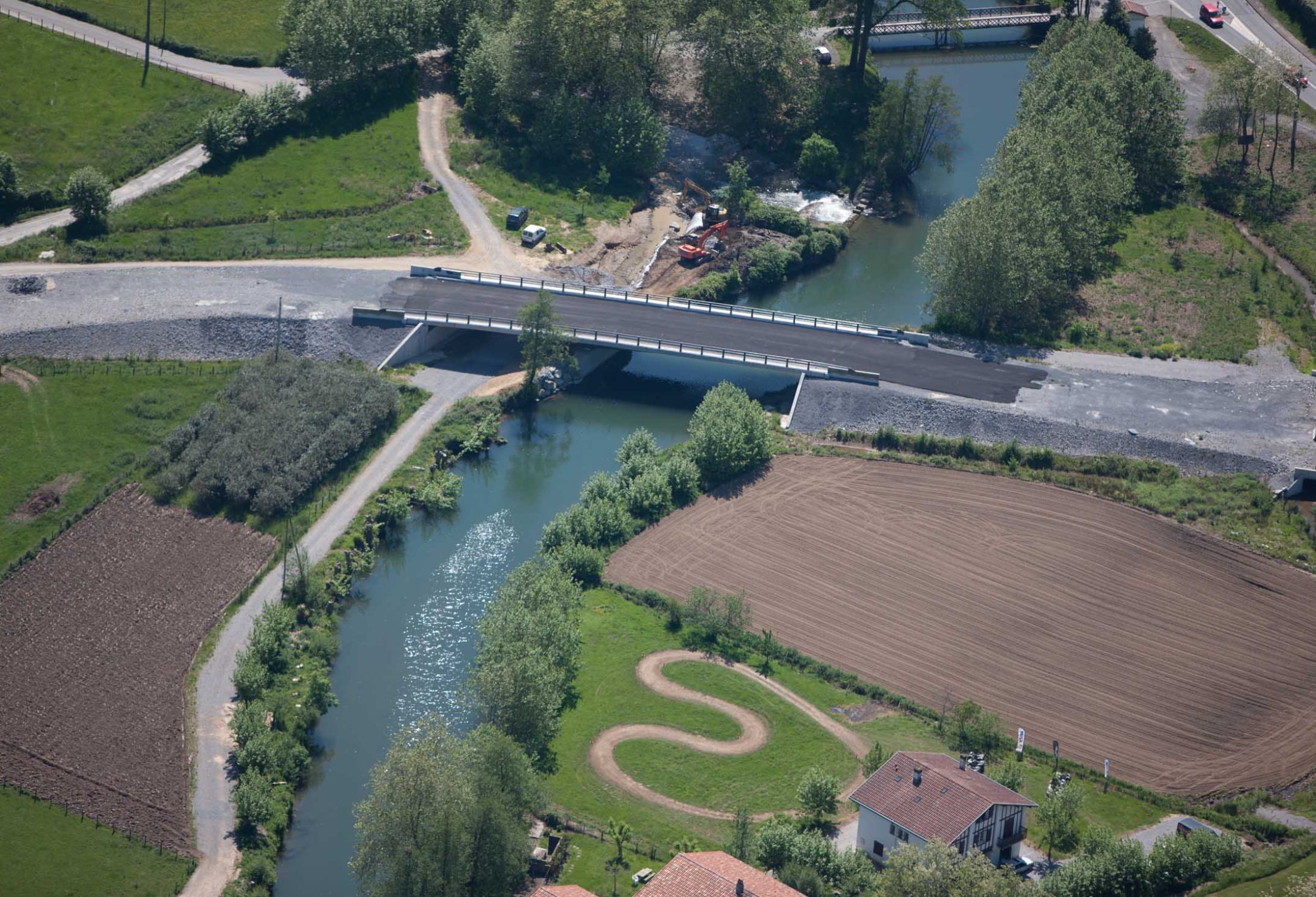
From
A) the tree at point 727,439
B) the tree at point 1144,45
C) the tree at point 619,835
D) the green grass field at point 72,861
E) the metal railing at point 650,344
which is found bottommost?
the green grass field at point 72,861

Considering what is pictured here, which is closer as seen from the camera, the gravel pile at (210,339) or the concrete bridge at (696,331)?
the gravel pile at (210,339)

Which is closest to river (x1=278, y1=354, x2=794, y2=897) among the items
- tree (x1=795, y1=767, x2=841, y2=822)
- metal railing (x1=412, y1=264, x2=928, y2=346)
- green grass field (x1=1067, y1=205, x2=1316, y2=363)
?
metal railing (x1=412, y1=264, x2=928, y2=346)

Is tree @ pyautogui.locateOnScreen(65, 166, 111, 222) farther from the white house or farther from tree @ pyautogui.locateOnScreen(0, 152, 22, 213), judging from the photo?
the white house

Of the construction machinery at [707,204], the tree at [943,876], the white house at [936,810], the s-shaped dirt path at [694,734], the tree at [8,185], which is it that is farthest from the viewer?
the construction machinery at [707,204]

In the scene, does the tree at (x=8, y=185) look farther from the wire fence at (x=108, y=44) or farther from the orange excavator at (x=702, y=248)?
the orange excavator at (x=702, y=248)

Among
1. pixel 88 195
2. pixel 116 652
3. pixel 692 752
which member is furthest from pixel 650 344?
pixel 116 652

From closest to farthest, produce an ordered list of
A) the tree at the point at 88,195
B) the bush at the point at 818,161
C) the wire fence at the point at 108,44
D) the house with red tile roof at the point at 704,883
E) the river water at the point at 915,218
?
1. the house with red tile roof at the point at 704,883
2. the tree at the point at 88,195
3. the river water at the point at 915,218
4. the wire fence at the point at 108,44
5. the bush at the point at 818,161

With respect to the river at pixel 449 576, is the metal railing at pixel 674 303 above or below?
above

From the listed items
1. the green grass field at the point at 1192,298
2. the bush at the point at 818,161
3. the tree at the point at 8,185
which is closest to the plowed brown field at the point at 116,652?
the tree at the point at 8,185
